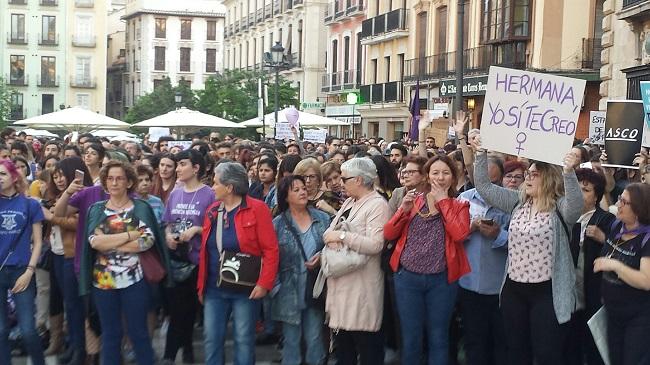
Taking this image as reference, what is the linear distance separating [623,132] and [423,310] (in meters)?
4.27

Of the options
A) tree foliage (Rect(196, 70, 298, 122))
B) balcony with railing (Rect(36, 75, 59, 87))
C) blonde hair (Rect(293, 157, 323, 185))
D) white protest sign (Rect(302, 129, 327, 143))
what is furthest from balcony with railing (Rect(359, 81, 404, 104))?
balcony with railing (Rect(36, 75, 59, 87))

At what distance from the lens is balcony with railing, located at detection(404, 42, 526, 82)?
90.8 ft

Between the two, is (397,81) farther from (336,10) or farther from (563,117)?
(563,117)

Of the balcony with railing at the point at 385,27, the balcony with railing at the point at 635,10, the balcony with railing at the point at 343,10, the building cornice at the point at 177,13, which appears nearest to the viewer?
the balcony with railing at the point at 635,10

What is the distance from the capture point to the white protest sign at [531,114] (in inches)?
260

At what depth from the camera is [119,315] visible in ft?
23.0

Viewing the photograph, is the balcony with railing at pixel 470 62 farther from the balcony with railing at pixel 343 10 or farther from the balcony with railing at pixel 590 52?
the balcony with railing at pixel 343 10

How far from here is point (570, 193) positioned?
20.4 feet

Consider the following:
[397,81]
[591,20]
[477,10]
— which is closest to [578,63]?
[591,20]

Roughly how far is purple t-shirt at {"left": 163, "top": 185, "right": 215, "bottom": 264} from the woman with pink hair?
1.12 m

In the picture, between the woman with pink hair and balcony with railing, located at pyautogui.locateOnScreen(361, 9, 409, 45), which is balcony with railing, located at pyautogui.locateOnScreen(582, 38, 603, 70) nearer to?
balcony with railing, located at pyautogui.locateOnScreen(361, 9, 409, 45)

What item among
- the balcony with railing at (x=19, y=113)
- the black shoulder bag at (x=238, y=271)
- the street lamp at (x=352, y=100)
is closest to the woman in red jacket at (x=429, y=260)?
the black shoulder bag at (x=238, y=271)

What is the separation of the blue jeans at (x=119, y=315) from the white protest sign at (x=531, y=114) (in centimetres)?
271

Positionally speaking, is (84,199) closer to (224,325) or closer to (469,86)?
(224,325)
